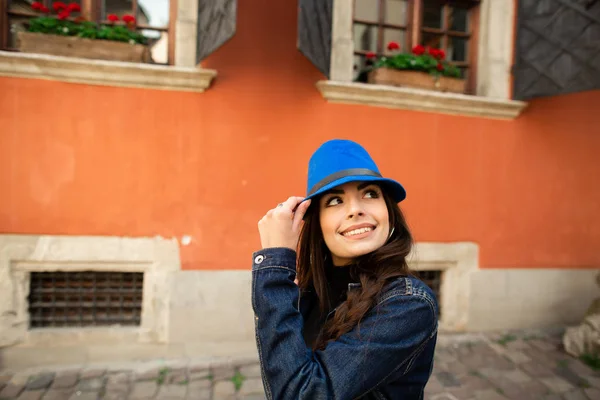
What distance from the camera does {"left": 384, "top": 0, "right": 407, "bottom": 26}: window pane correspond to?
169 inches

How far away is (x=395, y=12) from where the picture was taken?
170 inches

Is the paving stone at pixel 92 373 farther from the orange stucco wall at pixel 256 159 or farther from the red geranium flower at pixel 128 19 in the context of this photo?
the red geranium flower at pixel 128 19

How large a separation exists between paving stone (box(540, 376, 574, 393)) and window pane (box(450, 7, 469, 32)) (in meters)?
3.96

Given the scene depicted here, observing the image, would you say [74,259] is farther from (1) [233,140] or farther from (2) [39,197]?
(1) [233,140]

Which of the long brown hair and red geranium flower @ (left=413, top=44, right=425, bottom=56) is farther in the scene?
red geranium flower @ (left=413, top=44, right=425, bottom=56)

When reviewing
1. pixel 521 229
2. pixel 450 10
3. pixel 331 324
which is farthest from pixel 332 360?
pixel 450 10

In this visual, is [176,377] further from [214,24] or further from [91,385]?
[214,24]

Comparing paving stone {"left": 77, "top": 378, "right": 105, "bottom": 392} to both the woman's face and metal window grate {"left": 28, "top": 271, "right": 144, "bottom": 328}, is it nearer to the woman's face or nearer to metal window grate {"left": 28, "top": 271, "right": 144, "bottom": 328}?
metal window grate {"left": 28, "top": 271, "right": 144, "bottom": 328}

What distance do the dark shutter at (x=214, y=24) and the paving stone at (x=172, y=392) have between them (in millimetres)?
2895

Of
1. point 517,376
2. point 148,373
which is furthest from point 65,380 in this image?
point 517,376

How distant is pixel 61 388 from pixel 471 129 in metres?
4.72

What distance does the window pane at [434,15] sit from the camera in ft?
14.7

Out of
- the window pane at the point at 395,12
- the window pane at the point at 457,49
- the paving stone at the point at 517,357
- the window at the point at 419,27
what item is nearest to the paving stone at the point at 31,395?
the window at the point at 419,27

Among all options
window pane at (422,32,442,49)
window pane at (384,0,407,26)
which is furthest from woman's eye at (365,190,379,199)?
window pane at (422,32,442,49)
